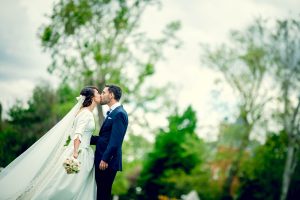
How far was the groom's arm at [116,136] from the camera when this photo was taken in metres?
5.85

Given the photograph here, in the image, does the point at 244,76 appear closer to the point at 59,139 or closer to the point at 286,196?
the point at 286,196

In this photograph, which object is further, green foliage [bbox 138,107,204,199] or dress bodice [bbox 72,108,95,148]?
green foliage [bbox 138,107,204,199]

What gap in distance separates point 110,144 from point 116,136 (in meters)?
0.15

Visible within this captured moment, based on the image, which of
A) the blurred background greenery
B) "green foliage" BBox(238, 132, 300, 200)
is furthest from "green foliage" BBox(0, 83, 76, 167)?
"green foliage" BBox(238, 132, 300, 200)

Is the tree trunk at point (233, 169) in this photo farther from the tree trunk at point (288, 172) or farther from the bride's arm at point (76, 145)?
the bride's arm at point (76, 145)

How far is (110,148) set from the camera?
587cm

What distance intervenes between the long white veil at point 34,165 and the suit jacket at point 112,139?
564 millimetres

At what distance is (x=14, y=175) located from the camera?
581 cm

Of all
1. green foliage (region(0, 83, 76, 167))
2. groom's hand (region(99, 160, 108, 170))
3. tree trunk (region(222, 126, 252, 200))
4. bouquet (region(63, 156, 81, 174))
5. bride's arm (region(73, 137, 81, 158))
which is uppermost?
green foliage (region(0, 83, 76, 167))

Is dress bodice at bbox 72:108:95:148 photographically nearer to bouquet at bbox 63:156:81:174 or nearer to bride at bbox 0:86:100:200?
bride at bbox 0:86:100:200

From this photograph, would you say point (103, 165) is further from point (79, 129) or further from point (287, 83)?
point (287, 83)

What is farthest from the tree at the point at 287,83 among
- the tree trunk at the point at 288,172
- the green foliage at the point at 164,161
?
the green foliage at the point at 164,161

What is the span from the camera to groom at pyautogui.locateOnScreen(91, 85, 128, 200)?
5.91 meters

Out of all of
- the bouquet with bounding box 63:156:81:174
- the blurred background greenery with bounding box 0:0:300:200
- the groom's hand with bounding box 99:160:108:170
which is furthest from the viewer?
the blurred background greenery with bounding box 0:0:300:200
